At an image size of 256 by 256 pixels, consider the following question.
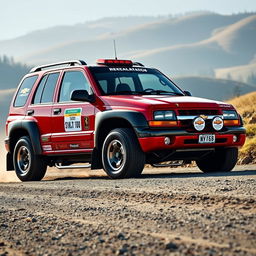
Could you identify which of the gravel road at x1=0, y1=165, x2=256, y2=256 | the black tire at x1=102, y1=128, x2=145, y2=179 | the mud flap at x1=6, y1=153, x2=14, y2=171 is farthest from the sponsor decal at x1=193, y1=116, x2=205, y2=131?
the mud flap at x1=6, y1=153, x2=14, y2=171

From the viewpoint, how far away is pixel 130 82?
34.0ft

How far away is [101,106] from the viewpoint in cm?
973

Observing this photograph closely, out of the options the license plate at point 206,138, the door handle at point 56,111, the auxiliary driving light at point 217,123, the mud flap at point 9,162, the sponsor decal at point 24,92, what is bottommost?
the mud flap at point 9,162

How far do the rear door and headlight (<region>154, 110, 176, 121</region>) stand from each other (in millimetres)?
1149

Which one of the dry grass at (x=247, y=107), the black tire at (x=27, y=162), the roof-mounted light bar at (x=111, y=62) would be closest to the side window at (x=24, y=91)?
the black tire at (x=27, y=162)

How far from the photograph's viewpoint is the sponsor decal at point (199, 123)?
9.33 metres

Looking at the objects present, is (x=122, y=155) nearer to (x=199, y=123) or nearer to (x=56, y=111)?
(x=199, y=123)

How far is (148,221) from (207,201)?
110cm

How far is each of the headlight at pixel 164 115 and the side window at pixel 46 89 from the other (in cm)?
235

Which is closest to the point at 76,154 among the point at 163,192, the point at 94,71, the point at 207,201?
the point at 94,71

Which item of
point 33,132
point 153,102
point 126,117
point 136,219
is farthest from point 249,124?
point 136,219

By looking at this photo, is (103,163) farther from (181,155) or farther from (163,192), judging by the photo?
(163,192)

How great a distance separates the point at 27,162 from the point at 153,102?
3.10m

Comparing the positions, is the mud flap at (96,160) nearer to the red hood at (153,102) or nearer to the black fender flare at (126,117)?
the black fender flare at (126,117)
